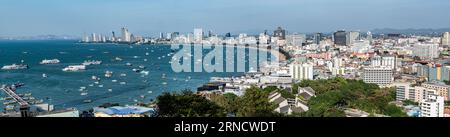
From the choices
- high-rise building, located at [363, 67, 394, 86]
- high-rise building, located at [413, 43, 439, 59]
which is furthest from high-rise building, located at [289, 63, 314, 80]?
high-rise building, located at [413, 43, 439, 59]

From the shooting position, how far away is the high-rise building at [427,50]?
1275cm

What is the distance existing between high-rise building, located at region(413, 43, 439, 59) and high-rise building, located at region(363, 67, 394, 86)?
5.09m

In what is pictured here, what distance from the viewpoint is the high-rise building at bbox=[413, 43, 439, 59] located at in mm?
12750

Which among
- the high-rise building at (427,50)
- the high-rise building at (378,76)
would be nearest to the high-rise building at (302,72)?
the high-rise building at (378,76)

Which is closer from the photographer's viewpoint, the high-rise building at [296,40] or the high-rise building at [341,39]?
the high-rise building at [296,40]

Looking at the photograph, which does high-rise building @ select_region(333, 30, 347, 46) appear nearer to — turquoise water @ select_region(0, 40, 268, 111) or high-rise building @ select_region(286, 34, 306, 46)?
high-rise building @ select_region(286, 34, 306, 46)

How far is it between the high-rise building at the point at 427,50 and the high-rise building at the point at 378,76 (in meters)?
5.09

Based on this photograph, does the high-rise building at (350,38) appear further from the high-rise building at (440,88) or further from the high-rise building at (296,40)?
the high-rise building at (440,88)

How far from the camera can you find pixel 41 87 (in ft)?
24.8

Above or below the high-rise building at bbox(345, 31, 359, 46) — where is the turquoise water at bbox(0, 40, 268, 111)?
below

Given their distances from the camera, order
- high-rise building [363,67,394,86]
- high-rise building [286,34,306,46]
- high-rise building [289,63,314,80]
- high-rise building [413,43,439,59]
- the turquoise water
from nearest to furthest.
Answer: the turquoise water
high-rise building [363,67,394,86]
high-rise building [289,63,314,80]
high-rise building [413,43,439,59]
high-rise building [286,34,306,46]

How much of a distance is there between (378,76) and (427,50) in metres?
5.70
